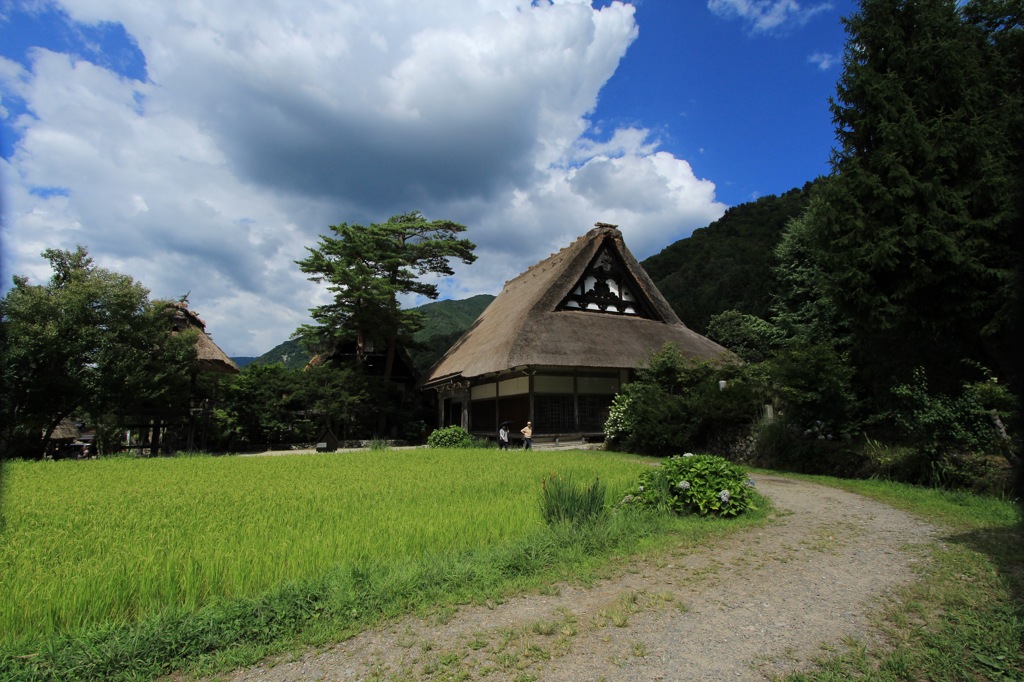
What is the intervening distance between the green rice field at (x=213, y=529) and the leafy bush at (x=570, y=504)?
236 mm

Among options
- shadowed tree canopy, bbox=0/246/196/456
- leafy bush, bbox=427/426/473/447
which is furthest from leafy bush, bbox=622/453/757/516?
shadowed tree canopy, bbox=0/246/196/456

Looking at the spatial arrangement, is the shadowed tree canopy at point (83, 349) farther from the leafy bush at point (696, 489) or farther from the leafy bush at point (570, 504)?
the leafy bush at point (696, 489)

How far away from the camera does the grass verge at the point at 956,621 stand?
247 cm

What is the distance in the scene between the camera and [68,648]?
260 centimetres

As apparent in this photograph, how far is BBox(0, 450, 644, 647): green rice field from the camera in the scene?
10.1ft

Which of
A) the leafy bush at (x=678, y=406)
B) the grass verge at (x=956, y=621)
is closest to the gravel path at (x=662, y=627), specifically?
the grass verge at (x=956, y=621)

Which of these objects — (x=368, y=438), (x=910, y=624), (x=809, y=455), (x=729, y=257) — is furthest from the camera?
(x=729, y=257)

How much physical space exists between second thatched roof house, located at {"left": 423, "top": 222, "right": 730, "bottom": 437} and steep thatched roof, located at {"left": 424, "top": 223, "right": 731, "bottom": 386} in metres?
0.04

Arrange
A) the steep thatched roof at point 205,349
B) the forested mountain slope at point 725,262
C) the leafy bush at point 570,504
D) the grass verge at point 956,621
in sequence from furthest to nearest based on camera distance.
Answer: the forested mountain slope at point 725,262, the steep thatched roof at point 205,349, the leafy bush at point 570,504, the grass verge at point 956,621

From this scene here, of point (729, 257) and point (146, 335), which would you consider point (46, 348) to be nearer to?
point (146, 335)

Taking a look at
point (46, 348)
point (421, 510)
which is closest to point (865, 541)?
point (421, 510)

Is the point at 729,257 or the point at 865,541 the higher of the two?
the point at 729,257

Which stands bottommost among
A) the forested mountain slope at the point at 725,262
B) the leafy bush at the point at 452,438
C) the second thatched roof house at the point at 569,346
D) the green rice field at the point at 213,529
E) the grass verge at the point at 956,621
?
the grass verge at the point at 956,621

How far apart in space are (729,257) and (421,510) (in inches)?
1531
